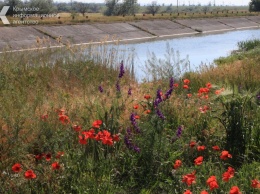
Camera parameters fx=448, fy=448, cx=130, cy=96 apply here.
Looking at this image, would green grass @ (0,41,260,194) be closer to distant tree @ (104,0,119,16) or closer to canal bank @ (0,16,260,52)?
canal bank @ (0,16,260,52)

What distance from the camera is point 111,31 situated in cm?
2736

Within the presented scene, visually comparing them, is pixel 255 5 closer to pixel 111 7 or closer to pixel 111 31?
pixel 111 7

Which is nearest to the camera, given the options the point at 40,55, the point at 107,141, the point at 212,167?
the point at 107,141

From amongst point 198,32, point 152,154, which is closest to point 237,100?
point 152,154

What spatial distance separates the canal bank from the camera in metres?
21.4

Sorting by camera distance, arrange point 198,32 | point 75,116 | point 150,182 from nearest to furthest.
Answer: point 150,182
point 75,116
point 198,32

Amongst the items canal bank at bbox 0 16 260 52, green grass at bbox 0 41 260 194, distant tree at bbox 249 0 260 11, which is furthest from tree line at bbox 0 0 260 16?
green grass at bbox 0 41 260 194

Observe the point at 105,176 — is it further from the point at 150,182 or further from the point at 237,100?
the point at 237,100

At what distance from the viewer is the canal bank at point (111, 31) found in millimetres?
21391

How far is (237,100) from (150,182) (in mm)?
1329

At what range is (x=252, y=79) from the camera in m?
7.22

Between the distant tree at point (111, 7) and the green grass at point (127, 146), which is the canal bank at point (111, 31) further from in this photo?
the distant tree at point (111, 7)

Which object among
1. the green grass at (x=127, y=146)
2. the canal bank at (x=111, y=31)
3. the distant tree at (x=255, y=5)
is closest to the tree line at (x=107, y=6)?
the distant tree at (x=255, y=5)

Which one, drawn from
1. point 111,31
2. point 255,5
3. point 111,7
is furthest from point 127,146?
point 255,5
